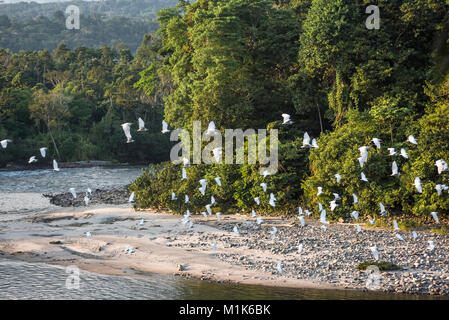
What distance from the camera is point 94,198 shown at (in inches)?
990

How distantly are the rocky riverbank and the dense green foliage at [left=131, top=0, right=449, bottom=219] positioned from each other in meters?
2.81

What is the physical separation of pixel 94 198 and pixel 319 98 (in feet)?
42.8

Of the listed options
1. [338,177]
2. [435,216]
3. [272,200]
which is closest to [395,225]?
[435,216]

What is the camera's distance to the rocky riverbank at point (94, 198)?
2375 cm

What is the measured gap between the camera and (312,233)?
1492 cm

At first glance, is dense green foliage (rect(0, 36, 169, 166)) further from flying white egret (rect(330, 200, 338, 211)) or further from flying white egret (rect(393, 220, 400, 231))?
flying white egret (rect(393, 220, 400, 231))

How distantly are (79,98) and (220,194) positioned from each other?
40431mm

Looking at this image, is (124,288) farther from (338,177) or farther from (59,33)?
(59,33)

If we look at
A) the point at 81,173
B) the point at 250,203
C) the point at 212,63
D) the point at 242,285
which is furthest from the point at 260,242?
the point at 81,173

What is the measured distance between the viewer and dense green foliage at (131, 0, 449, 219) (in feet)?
52.3

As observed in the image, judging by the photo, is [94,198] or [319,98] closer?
[319,98]

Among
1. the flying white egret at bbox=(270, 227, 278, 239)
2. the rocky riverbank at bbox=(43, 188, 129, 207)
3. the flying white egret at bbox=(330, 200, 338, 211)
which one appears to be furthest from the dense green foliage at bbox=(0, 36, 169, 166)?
the flying white egret at bbox=(270, 227, 278, 239)

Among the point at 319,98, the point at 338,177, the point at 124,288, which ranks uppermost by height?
Answer: the point at 319,98
